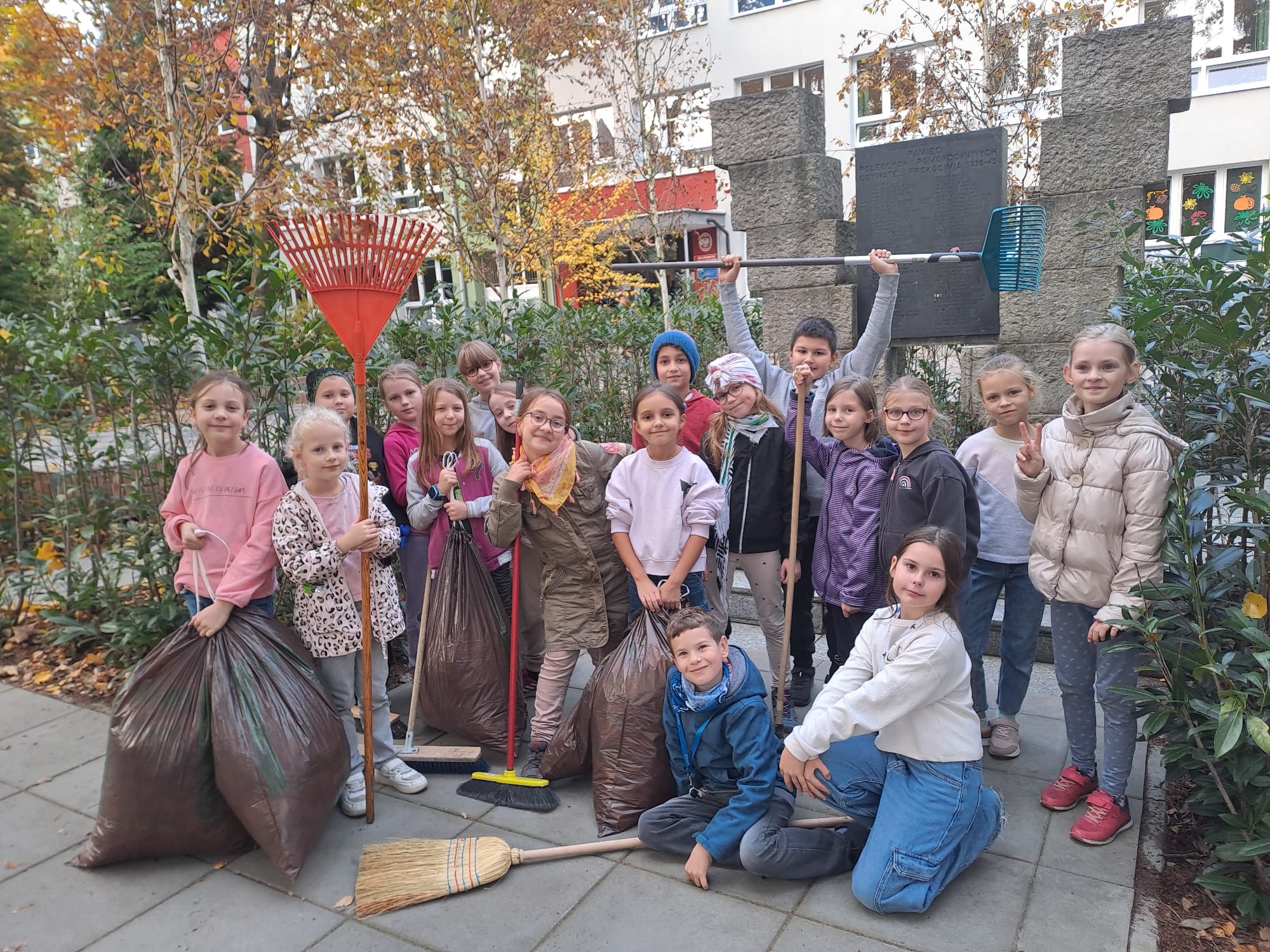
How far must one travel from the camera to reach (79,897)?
2.76 metres

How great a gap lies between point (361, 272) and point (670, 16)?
57.7 ft

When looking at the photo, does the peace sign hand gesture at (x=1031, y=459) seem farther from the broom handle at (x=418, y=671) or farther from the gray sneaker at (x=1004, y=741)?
the broom handle at (x=418, y=671)

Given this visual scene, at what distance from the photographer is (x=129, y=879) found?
9.31 feet

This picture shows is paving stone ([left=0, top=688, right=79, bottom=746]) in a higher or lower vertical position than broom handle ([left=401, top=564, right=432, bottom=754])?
lower

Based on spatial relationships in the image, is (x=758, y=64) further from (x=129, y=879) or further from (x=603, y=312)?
(x=129, y=879)

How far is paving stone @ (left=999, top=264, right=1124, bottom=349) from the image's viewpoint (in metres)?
5.03

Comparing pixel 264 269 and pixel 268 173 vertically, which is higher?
pixel 268 173

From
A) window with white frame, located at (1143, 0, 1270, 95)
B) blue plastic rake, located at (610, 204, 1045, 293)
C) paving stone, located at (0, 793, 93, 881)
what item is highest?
window with white frame, located at (1143, 0, 1270, 95)

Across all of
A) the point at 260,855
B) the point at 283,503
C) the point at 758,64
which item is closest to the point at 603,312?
the point at 283,503

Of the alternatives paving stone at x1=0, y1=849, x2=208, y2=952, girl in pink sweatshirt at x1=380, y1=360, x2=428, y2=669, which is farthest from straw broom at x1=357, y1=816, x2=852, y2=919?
girl in pink sweatshirt at x1=380, y1=360, x2=428, y2=669

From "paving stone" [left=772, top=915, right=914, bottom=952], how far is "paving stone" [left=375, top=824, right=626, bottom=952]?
625 mm

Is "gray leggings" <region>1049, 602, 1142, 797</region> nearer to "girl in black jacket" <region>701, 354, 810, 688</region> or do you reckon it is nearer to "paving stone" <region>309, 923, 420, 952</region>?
"girl in black jacket" <region>701, 354, 810, 688</region>

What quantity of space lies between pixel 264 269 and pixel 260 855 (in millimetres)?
2882

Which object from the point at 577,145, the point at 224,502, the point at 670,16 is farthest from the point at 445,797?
the point at 670,16
